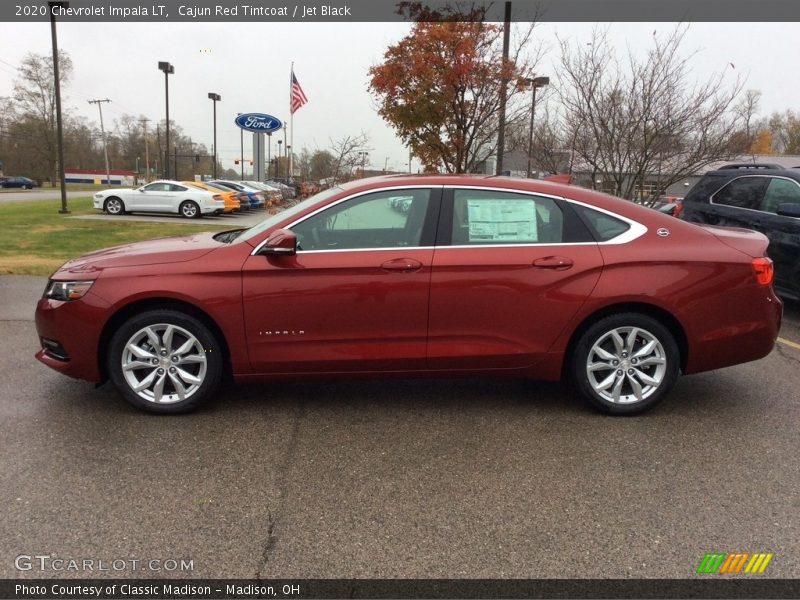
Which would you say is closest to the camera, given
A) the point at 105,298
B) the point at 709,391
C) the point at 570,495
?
the point at 570,495

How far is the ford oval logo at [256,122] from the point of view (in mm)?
34312

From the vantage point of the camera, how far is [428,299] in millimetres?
3811

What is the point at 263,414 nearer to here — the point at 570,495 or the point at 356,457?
the point at 356,457

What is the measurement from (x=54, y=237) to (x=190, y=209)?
9584mm

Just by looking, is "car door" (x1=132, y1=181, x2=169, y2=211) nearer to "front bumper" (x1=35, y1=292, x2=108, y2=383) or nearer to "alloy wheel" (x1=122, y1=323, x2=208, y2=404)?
"front bumper" (x1=35, y1=292, x2=108, y2=383)

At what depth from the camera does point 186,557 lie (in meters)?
2.52

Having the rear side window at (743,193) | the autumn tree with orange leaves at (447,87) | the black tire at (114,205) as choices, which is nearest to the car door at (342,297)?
the rear side window at (743,193)

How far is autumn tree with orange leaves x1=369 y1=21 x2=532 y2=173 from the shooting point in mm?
10945

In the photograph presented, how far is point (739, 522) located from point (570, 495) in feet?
2.53

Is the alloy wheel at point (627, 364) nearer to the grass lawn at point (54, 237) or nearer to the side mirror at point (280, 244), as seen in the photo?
the side mirror at point (280, 244)

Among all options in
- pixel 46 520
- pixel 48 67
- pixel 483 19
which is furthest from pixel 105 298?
pixel 48 67

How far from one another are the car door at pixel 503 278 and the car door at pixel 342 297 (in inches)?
4.9

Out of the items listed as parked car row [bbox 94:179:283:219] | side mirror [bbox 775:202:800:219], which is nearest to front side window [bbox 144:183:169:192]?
parked car row [bbox 94:179:283:219]

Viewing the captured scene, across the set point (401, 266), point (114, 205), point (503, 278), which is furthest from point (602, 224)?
point (114, 205)
